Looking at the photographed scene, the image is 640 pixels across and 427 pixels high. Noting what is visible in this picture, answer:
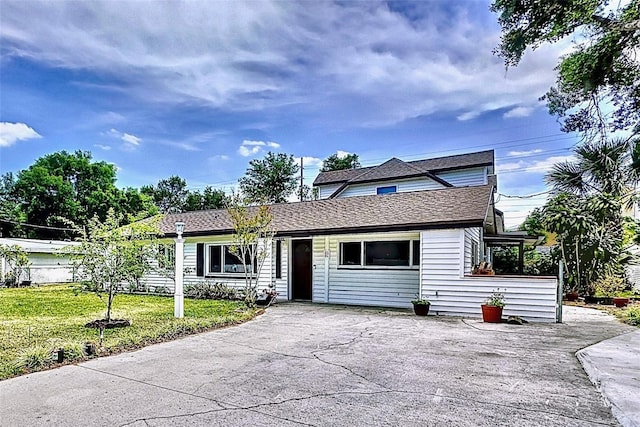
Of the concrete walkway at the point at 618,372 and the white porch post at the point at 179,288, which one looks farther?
the white porch post at the point at 179,288

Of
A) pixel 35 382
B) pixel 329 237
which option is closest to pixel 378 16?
pixel 329 237

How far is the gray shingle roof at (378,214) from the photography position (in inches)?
407

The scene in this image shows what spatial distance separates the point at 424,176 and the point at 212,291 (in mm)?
10697

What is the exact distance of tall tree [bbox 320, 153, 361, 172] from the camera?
120 ft

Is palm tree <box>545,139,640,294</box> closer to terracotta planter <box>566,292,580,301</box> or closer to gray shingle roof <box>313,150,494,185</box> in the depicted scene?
terracotta planter <box>566,292,580,301</box>

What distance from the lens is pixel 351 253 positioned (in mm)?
12453

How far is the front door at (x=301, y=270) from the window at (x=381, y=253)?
51.7 inches

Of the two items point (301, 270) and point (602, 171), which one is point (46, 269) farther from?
point (602, 171)

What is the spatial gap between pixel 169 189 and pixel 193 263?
3226cm

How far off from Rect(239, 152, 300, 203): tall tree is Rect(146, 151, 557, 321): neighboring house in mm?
19321

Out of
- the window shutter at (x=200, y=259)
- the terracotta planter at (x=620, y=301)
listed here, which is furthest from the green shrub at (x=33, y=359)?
the terracotta planter at (x=620, y=301)

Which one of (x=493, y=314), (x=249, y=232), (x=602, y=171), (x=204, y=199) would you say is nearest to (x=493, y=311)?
(x=493, y=314)

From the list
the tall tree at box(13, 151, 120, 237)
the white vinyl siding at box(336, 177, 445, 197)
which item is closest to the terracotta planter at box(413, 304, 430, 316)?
the white vinyl siding at box(336, 177, 445, 197)

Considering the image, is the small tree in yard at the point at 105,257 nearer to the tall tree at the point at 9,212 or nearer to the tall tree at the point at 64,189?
the tall tree at the point at 64,189
